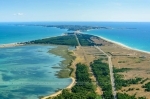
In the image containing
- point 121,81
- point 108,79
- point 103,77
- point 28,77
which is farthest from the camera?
point 28,77

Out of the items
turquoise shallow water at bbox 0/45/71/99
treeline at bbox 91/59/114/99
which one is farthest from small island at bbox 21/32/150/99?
turquoise shallow water at bbox 0/45/71/99

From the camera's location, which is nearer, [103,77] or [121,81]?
[121,81]

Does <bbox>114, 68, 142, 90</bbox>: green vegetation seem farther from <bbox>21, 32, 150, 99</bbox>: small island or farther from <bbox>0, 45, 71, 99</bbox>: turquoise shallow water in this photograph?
<bbox>0, 45, 71, 99</bbox>: turquoise shallow water

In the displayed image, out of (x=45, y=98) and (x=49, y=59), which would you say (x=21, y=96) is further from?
(x=49, y=59)

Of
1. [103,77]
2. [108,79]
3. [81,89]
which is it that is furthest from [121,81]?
[81,89]

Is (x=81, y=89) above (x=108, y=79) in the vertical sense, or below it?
below

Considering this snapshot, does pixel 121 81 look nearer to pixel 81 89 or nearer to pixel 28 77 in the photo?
pixel 81 89
